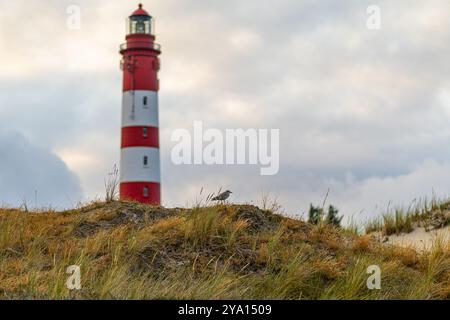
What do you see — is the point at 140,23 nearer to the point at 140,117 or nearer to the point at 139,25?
the point at 139,25

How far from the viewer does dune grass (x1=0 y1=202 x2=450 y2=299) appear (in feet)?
29.7

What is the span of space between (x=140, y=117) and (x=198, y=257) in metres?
26.8

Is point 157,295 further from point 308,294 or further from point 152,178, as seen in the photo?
point 152,178

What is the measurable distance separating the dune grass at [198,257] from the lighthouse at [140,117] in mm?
23273

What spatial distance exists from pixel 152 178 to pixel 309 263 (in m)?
26.7

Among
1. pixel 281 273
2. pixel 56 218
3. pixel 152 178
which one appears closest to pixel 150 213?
pixel 56 218

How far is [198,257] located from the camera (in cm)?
1059

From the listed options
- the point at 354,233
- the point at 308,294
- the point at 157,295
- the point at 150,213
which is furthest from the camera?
the point at 354,233

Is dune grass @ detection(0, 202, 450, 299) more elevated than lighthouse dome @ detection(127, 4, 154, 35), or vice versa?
lighthouse dome @ detection(127, 4, 154, 35)

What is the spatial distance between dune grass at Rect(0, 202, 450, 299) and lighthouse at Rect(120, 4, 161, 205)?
2327 cm

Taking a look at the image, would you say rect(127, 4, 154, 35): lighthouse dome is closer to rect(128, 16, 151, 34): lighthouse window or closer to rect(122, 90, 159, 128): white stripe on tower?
rect(128, 16, 151, 34): lighthouse window

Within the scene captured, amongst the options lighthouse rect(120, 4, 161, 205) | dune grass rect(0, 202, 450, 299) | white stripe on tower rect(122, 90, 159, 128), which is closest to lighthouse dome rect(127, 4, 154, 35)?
lighthouse rect(120, 4, 161, 205)

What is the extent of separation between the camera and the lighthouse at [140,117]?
1437 inches

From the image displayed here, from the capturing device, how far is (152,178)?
36.8m
